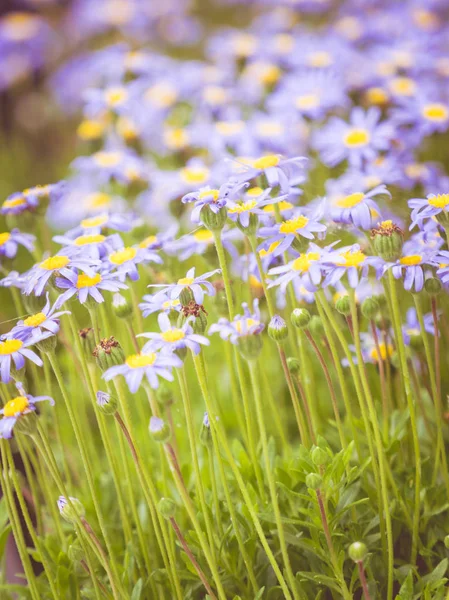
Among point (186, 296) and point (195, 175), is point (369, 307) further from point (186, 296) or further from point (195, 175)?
point (195, 175)

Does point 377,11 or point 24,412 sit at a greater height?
point 377,11

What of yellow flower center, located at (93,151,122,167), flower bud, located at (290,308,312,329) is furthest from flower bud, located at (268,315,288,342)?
yellow flower center, located at (93,151,122,167)

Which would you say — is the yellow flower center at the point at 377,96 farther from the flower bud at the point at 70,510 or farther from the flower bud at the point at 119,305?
the flower bud at the point at 70,510

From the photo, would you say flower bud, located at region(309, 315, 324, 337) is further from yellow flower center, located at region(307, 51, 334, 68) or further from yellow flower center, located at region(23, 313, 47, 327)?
yellow flower center, located at region(307, 51, 334, 68)

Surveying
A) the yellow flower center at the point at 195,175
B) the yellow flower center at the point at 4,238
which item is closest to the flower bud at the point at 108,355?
the yellow flower center at the point at 4,238

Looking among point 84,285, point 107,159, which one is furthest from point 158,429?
point 107,159

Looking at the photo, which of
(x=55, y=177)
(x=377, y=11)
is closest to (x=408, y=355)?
(x=55, y=177)

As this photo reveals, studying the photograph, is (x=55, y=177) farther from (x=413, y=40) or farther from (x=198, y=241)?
(x=198, y=241)
